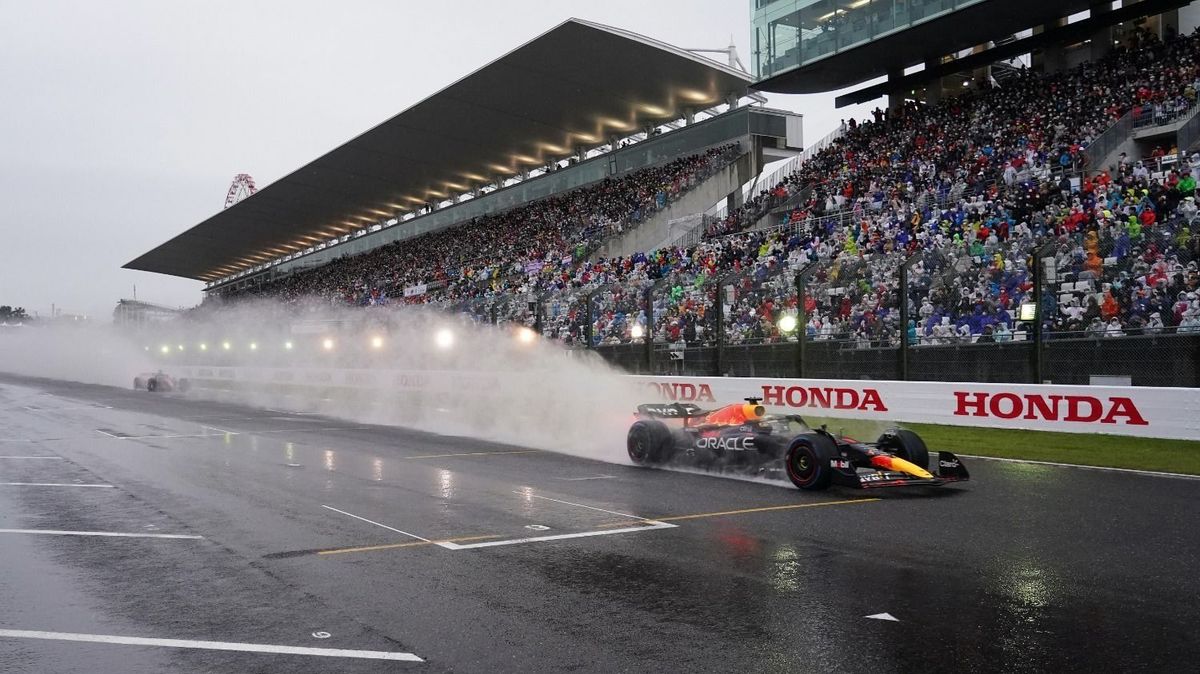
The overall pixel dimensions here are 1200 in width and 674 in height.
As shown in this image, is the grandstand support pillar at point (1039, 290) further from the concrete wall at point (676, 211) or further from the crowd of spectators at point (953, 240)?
the concrete wall at point (676, 211)

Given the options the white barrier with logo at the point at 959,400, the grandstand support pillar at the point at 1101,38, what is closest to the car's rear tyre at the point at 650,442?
the white barrier with logo at the point at 959,400

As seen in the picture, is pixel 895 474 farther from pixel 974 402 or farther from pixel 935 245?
pixel 935 245

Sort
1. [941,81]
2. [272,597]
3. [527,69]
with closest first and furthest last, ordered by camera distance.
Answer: [272,597] → [941,81] → [527,69]

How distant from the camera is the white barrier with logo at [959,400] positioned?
43.6 feet

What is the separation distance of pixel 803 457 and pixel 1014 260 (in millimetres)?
7660

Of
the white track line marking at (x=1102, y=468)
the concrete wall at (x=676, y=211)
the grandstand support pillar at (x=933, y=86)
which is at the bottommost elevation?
the white track line marking at (x=1102, y=468)

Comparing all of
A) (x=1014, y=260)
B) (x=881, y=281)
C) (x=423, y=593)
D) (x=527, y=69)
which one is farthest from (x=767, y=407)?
(x=527, y=69)

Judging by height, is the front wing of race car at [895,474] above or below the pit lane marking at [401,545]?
above

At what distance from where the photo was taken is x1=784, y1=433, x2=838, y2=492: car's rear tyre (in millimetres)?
10203

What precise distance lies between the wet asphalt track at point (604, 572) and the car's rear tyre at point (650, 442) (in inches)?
25.8

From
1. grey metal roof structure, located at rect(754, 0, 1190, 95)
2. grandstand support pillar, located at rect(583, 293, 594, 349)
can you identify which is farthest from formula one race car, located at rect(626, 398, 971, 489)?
grey metal roof structure, located at rect(754, 0, 1190, 95)

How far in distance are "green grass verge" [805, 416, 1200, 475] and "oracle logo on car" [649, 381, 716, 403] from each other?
4.23 meters

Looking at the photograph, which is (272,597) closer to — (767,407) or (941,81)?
(767,407)

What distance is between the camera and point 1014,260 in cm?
1598
